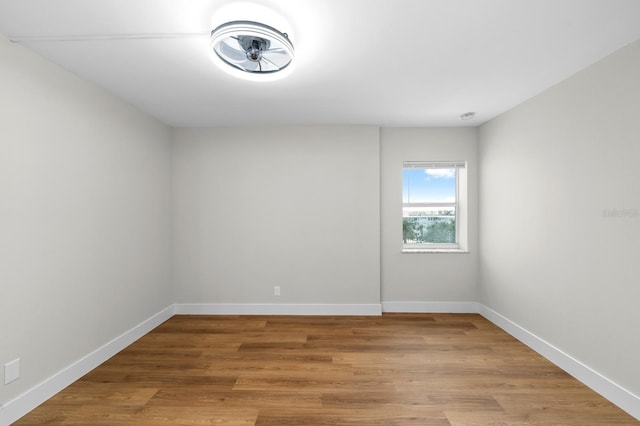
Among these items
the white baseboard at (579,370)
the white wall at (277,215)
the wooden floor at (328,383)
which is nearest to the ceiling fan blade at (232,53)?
the white wall at (277,215)

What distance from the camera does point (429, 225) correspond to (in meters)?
4.54

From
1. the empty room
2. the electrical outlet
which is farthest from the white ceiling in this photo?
the electrical outlet

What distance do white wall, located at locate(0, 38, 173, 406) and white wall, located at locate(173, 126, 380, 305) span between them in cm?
69

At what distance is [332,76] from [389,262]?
2.60 meters

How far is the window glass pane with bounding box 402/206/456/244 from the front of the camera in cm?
450

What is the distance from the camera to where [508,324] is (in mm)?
3580

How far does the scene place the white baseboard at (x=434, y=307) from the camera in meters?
4.28

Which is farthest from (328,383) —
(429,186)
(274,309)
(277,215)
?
(429,186)

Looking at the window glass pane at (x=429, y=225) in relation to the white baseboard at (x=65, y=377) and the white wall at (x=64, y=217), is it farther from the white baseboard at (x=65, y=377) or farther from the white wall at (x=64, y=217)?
the white baseboard at (x=65, y=377)

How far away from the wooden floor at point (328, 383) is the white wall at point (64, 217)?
42 cm

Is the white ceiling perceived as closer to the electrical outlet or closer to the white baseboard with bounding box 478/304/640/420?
the electrical outlet

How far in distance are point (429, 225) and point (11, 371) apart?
174 inches

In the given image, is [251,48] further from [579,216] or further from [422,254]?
[422,254]

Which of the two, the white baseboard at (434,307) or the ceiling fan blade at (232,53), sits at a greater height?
the ceiling fan blade at (232,53)
